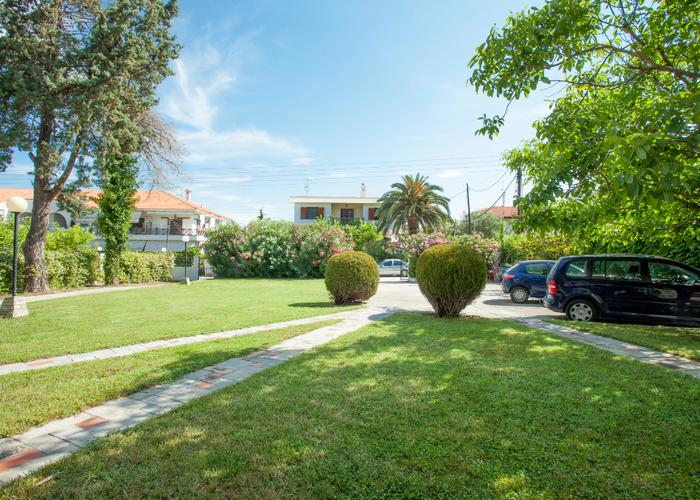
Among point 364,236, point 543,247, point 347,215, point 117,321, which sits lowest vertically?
point 117,321

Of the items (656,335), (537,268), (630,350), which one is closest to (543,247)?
(537,268)

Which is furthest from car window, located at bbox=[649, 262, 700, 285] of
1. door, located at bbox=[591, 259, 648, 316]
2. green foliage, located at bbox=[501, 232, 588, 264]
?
green foliage, located at bbox=[501, 232, 588, 264]

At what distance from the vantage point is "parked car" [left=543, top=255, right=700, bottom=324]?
8.29m

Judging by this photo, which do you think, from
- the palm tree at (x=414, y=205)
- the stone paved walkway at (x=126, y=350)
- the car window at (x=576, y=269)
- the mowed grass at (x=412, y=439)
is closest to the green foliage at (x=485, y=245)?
the palm tree at (x=414, y=205)

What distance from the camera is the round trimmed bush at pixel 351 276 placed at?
11.9m

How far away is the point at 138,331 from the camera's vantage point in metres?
7.53

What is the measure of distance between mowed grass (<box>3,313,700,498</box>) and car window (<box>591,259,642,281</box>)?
454cm

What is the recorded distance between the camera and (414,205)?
31.4 meters

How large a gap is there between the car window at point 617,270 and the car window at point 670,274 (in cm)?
26

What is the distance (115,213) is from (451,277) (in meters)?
20.3

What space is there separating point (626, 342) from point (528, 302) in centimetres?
812

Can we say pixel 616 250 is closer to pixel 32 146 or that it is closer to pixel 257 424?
pixel 257 424

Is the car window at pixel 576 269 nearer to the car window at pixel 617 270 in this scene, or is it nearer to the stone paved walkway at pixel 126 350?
the car window at pixel 617 270

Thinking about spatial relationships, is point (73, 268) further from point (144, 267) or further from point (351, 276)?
point (351, 276)
